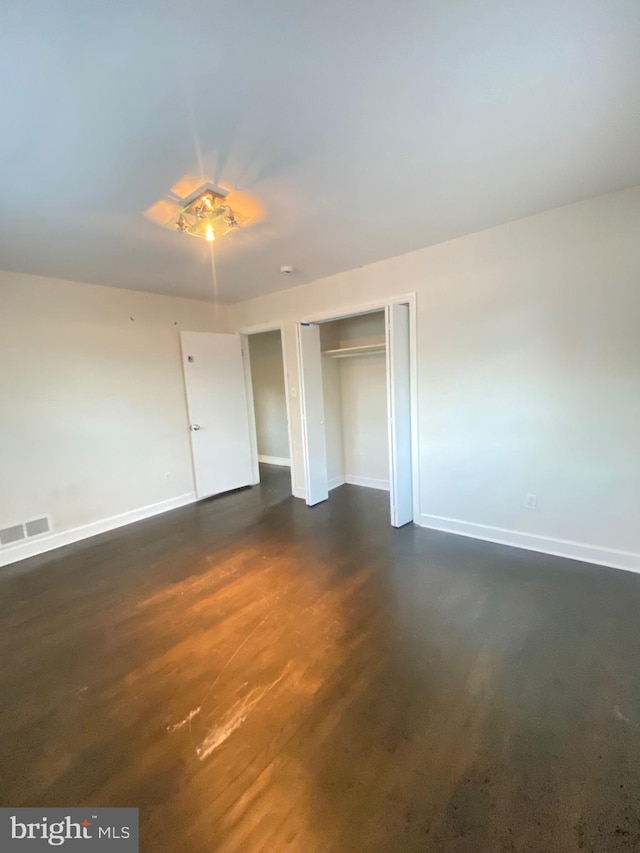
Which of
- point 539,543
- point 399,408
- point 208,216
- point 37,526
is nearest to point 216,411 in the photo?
point 37,526

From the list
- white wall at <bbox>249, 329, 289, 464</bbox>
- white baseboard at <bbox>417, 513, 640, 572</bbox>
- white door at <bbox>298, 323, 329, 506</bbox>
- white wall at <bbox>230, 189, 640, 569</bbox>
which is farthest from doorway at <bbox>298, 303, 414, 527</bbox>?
white wall at <bbox>249, 329, 289, 464</bbox>

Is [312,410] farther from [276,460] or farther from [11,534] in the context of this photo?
[11,534]

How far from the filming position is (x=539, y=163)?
193cm

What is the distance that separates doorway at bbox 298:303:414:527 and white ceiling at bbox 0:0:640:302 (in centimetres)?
143

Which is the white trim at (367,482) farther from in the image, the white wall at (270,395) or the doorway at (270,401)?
the white wall at (270,395)

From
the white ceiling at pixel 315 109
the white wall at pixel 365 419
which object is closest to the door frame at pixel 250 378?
the white wall at pixel 365 419

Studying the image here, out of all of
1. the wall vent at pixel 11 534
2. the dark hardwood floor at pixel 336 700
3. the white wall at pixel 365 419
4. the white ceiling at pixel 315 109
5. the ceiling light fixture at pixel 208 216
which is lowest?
the dark hardwood floor at pixel 336 700

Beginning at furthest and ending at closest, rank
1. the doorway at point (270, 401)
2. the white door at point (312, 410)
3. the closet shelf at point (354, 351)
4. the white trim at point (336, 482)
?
the doorway at point (270, 401) < the white trim at point (336, 482) < the closet shelf at point (354, 351) < the white door at point (312, 410)

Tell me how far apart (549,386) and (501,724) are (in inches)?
84.8

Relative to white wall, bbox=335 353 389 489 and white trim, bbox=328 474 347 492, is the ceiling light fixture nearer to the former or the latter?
white wall, bbox=335 353 389 489

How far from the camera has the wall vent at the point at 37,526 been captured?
10.6 ft

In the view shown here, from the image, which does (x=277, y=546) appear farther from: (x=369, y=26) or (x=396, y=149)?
(x=369, y=26)

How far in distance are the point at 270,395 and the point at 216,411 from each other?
1.74 metres

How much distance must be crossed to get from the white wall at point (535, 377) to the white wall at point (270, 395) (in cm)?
297
